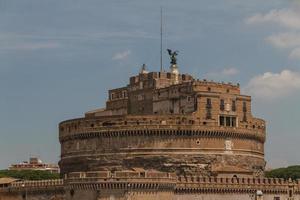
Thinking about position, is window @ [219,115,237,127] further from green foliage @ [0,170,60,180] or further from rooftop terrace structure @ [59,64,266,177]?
green foliage @ [0,170,60,180]

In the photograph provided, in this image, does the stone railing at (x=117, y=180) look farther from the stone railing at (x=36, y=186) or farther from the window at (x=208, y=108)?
the window at (x=208, y=108)

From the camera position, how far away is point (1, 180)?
292ft

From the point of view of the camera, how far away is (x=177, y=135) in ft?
266

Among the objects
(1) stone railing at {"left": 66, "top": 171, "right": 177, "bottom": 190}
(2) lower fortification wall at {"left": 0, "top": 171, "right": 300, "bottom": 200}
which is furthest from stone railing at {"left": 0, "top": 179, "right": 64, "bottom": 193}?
(1) stone railing at {"left": 66, "top": 171, "right": 177, "bottom": 190}

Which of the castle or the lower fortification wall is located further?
the castle

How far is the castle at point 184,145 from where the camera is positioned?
3110 inches

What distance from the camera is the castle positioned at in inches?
3110

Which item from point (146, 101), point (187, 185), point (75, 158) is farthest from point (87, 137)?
point (187, 185)

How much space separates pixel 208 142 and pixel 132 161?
7.65m

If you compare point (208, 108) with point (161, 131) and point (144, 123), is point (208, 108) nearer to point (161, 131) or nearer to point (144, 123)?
point (161, 131)

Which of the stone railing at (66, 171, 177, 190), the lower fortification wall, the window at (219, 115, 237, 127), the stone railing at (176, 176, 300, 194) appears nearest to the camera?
the stone railing at (66, 171, 177, 190)

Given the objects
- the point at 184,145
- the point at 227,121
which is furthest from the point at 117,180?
the point at 227,121

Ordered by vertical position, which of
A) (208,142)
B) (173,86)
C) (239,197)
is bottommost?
(239,197)

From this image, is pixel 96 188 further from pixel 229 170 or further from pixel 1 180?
pixel 1 180
